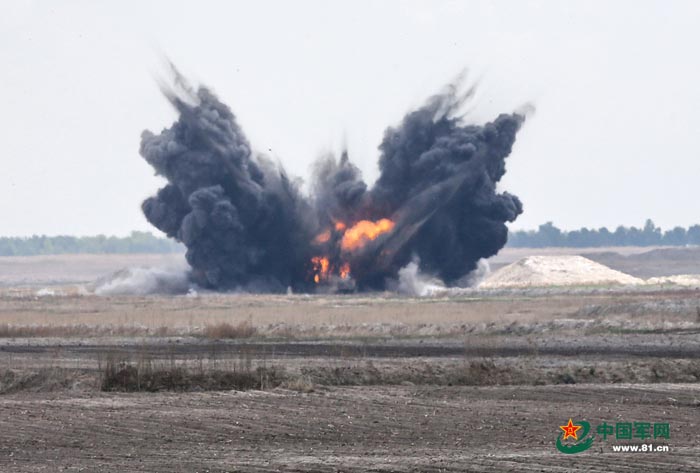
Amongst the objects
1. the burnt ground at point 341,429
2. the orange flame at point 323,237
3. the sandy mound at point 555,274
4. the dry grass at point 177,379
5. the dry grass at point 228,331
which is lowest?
the burnt ground at point 341,429

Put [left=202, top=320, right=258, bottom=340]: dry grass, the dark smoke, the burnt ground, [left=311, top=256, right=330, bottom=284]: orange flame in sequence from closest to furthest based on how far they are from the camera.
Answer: the burnt ground
[left=202, top=320, right=258, bottom=340]: dry grass
the dark smoke
[left=311, top=256, right=330, bottom=284]: orange flame

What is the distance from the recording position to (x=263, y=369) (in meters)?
43.2

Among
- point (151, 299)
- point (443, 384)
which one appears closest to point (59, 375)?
point (443, 384)

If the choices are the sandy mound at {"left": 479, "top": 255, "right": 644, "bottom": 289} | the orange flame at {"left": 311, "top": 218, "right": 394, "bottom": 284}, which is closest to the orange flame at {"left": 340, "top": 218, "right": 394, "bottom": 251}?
the orange flame at {"left": 311, "top": 218, "right": 394, "bottom": 284}

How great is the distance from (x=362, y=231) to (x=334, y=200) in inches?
170

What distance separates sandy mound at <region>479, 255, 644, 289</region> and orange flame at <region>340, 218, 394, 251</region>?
33008 millimetres

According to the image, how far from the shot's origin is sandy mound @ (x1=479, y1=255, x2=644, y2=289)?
547 feet

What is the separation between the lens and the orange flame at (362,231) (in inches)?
5207

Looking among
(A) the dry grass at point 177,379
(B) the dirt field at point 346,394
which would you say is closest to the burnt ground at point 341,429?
(B) the dirt field at point 346,394

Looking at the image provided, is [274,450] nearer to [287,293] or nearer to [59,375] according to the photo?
[59,375]

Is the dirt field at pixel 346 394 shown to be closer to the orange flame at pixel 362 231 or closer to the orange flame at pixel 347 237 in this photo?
the orange flame at pixel 362 231

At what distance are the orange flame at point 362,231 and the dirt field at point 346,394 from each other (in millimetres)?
55736

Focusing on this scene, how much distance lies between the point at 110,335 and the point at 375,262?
63.2 metres

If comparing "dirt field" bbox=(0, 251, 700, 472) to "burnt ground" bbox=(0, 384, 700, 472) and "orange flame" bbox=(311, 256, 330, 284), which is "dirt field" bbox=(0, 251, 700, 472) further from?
"orange flame" bbox=(311, 256, 330, 284)
